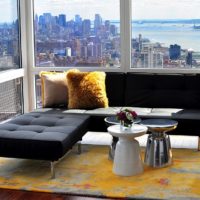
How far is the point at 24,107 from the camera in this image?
5.78 meters

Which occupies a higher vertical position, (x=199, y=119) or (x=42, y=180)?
(x=199, y=119)

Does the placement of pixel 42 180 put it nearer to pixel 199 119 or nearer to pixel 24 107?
pixel 199 119

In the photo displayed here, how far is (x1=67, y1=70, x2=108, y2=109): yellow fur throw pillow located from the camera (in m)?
4.91

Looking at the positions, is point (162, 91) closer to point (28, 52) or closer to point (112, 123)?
point (112, 123)

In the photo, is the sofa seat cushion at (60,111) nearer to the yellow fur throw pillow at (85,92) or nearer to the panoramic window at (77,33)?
the yellow fur throw pillow at (85,92)

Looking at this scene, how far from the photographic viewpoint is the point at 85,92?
490 centimetres

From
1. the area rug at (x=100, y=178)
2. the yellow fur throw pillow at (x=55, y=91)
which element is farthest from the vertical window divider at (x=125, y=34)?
the area rug at (x=100, y=178)

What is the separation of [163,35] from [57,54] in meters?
1.40

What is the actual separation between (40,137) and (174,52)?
233 cm

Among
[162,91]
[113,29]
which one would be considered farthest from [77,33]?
[162,91]

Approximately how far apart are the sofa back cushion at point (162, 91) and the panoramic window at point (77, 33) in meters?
0.57

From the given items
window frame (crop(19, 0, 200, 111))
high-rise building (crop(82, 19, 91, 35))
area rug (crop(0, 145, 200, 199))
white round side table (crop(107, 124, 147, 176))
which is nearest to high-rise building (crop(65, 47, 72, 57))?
window frame (crop(19, 0, 200, 111))

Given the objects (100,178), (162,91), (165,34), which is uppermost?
(165,34)

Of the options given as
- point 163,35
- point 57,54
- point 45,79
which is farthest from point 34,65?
point 163,35
